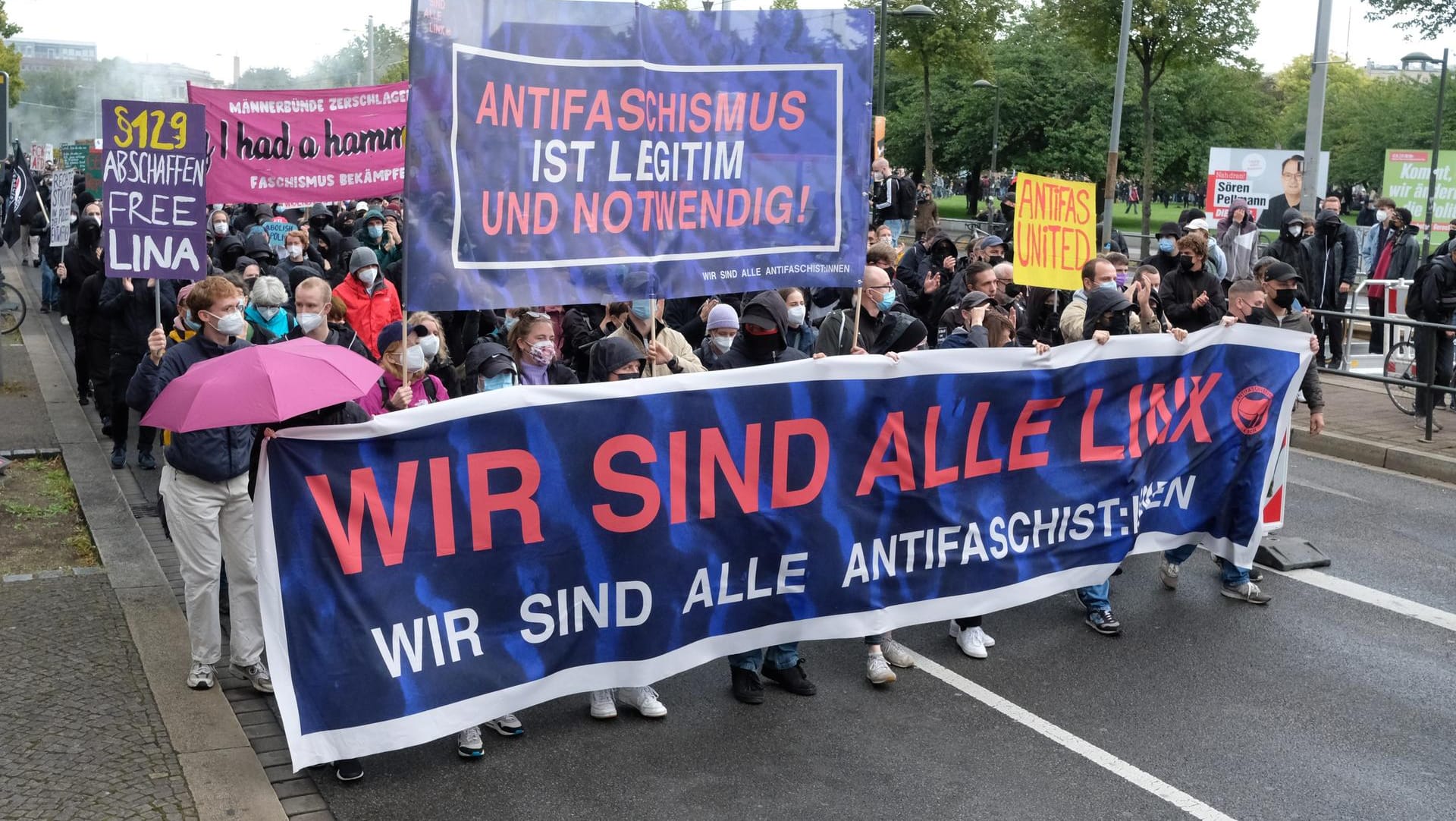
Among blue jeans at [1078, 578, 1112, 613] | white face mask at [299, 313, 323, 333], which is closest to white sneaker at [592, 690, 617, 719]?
white face mask at [299, 313, 323, 333]

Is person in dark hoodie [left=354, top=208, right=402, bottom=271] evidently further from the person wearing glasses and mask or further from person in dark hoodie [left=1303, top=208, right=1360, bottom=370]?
person in dark hoodie [left=1303, top=208, right=1360, bottom=370]

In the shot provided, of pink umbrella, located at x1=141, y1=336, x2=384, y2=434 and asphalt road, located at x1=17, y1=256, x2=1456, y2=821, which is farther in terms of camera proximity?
asphalt road, located at x1=17, y1=256, x2=1456, y2=821

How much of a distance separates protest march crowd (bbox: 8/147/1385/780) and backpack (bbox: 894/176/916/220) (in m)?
3.44

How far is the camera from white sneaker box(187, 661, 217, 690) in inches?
232

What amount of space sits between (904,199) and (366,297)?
8413 millimetres

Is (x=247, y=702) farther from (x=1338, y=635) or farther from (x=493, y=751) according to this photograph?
(x=1338, y=635)

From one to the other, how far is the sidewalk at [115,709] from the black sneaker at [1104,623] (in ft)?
13.0

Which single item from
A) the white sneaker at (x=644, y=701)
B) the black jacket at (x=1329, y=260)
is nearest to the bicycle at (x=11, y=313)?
the white sneaker at (x=644, y=701)

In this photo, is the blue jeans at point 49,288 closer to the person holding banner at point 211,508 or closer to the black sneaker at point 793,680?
the person holding banner at point 211,508

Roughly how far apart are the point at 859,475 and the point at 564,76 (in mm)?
2097

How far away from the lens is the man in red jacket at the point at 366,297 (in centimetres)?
1014

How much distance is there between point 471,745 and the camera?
5453 mm

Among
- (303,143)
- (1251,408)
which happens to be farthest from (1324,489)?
(303,143)

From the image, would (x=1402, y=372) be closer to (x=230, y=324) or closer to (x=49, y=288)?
(x=230, y=324)
